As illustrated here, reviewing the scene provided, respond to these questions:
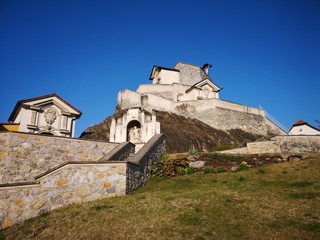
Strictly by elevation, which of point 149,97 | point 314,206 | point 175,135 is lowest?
point 314,206

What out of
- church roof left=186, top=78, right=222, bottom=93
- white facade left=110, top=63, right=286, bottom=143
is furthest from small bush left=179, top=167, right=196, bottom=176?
church roof left=186, top=78, right=222, bottom=93

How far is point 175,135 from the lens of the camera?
30328mm

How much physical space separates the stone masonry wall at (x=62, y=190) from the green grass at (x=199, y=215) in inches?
16.1

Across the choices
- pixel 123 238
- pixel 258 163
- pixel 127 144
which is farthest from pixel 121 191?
pixel 258 163

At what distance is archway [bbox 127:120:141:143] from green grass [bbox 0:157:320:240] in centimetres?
997

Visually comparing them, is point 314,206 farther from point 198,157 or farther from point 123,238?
point 198,157

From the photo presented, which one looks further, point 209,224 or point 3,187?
point 3,187

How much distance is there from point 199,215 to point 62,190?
4.77 meters

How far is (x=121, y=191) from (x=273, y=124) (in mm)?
46578

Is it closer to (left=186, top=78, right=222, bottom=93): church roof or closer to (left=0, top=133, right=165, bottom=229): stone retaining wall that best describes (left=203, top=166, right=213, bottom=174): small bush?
(left=0, top=133, right=165, bottom=229): stone retaining wall

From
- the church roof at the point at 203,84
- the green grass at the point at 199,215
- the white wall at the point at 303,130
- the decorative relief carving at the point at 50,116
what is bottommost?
the green grass at the point at 199,215

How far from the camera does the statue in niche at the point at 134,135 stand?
19.7 meters

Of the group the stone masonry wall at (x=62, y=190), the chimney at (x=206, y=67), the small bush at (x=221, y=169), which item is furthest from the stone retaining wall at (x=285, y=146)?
the chimney at (x=206, y=67)

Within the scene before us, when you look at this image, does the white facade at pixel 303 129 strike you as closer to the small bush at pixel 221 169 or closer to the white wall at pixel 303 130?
the white wall at pixel 303 130
